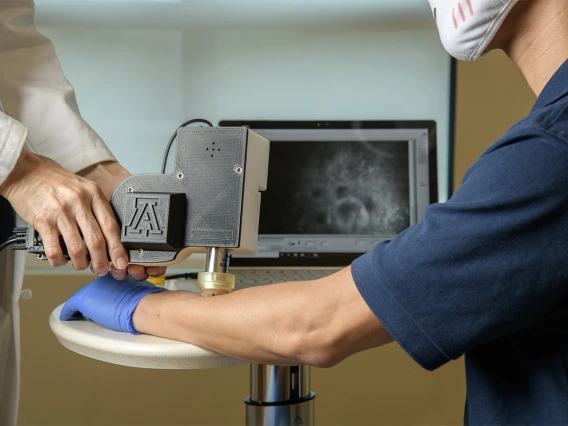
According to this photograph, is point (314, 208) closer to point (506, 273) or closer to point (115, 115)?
point (115, 115)

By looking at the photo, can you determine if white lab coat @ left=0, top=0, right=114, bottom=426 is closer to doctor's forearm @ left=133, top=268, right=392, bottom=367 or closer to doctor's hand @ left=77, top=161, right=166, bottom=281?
doctor's hand @ left=77, top=161, right=166, bottom=281

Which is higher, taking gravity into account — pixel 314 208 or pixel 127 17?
pixel 127 17

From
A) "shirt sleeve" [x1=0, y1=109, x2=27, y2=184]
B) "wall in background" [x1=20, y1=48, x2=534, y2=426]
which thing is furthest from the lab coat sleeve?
"wall in background" [x1=20, y1=48, x2=534, y2=426]

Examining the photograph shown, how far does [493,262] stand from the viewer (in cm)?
61

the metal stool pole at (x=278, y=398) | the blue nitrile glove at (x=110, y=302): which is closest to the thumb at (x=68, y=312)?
the blue nitrile glove at (x=110, y=302)

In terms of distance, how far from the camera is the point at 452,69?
1990 millimetres

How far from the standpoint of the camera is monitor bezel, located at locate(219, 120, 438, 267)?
1.77 metres

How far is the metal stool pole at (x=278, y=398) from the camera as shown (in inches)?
45.6

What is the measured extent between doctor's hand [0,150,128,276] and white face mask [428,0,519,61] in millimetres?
535

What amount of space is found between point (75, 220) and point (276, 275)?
82 cm

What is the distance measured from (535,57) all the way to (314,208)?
1066 mm

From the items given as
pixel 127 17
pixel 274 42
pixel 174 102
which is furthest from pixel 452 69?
pixel 127 17

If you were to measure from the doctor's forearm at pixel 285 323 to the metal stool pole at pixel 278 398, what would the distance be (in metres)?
0.36

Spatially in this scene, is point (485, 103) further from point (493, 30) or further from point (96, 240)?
point (96, 240)
